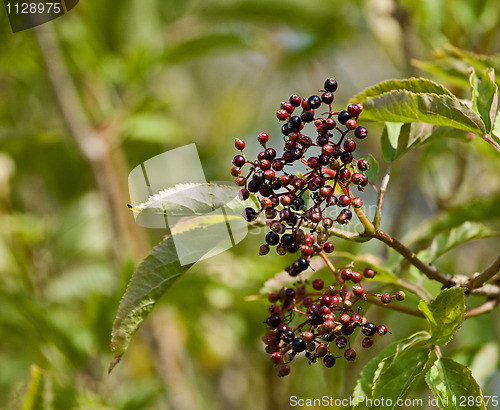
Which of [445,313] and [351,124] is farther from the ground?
[351,124]

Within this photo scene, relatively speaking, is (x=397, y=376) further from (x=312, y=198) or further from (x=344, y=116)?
(x=344, y=116)

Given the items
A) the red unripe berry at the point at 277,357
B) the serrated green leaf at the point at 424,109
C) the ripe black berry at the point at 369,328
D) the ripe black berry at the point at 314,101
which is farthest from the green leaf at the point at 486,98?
the red unripe berry at the point at 277,357

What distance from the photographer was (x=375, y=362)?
1.07 metres

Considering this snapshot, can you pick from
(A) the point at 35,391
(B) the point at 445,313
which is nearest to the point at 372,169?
(B) the point at 445,313

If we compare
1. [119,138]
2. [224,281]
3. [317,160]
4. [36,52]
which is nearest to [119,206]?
[119,138]

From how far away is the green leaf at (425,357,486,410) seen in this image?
92cm

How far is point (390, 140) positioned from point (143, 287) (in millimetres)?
482

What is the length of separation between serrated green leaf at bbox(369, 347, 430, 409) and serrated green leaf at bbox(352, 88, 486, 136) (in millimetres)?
365

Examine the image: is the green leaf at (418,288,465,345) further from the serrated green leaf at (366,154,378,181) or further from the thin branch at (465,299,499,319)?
the serrated green leaf at (366,154,378,181)

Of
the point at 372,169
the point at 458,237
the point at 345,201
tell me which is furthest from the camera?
the point at 458,237

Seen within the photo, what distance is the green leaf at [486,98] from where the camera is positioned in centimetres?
96

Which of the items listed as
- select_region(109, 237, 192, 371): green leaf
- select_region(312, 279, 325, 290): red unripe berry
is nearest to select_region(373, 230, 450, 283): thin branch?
select_region(312, 279, 325, 290): red unripe berry

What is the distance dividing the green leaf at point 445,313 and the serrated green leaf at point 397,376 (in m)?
0.05

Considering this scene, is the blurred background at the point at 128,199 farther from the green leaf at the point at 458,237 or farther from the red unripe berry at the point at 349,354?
the red unripe berry at the point at 349,354
